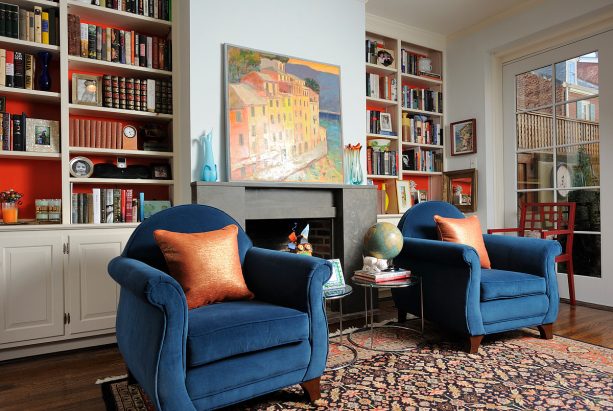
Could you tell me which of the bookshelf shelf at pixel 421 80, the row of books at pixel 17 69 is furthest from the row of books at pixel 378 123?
the row of books at pixel 17 69

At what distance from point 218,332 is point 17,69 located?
7.82 ft

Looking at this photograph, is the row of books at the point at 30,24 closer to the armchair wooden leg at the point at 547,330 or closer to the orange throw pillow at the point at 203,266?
the orange throw pillow at the point at 203,266

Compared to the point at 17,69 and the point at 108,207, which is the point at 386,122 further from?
the point at 17,69

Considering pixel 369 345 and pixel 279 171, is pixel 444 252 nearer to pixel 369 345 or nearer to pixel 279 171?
pixel 369 345

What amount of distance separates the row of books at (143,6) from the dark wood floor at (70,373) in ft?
7.96

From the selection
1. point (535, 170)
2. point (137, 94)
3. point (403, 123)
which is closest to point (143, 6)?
point (137, 94)

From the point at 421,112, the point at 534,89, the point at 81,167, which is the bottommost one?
the point at 81,167

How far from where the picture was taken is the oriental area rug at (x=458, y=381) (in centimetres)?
196

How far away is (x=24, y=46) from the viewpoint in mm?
2861

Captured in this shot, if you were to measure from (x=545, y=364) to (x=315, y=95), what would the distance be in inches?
97.3

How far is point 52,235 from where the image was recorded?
2771 mm

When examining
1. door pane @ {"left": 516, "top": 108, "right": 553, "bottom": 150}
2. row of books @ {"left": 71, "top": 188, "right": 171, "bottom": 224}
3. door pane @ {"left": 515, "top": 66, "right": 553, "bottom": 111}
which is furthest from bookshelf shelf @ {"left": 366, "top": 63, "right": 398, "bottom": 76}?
row of books @ {"left": 71, "top": 188, "right": 171, "bottom": 224}

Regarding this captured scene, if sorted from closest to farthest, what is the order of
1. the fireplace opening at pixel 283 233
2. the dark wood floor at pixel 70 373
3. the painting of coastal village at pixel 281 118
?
the dark wood floor at pixel 70 373 < the painting of coastal village at pixel 281 118 < the fireplace opening at pixel 283 233

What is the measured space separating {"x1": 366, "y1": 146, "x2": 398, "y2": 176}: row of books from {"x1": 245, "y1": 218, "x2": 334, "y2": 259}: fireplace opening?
0.96 m
